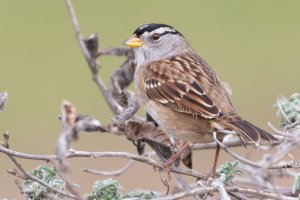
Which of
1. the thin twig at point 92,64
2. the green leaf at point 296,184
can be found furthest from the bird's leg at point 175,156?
the green leaf at point 296,184

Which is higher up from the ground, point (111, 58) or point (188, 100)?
point (111, 58)

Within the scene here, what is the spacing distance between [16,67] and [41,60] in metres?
0.44

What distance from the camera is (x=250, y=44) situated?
A: 11.5 metres

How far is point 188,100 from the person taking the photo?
4.18 metres

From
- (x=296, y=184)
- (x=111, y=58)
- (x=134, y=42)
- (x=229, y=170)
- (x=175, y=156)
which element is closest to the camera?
(x=296, y=184)

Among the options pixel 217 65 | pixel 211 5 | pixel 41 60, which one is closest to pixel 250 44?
pixel 217 65

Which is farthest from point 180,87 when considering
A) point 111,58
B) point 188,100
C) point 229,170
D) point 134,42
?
point 111,58

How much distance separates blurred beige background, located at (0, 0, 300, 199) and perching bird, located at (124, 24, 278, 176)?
333cm

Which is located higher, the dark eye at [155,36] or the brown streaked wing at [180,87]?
the dark eye at [155,36]

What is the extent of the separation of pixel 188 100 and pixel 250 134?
0.54 m

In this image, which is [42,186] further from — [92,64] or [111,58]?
[111,58]

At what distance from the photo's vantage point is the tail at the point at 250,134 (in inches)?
143

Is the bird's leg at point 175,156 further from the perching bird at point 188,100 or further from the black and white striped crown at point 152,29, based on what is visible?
the black and white striped crown at point 152,29

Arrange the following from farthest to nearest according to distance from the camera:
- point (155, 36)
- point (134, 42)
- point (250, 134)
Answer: point (155, 36)
point (134, 42)
point (250, 134)
